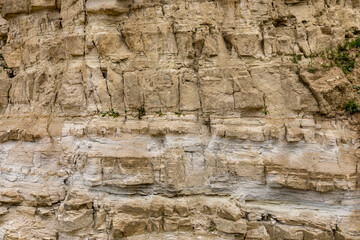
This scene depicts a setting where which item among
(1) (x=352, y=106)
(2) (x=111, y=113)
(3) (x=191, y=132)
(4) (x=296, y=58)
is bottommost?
(3) (x=191, y=132)

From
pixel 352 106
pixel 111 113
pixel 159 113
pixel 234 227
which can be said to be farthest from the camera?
pixel 111 113

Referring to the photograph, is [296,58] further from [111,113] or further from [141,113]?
[111,113]

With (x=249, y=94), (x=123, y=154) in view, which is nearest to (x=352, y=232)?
(x=249, y=94)

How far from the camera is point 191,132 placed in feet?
19.2

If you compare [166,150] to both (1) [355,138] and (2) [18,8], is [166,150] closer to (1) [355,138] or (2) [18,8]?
(1) [355,138]

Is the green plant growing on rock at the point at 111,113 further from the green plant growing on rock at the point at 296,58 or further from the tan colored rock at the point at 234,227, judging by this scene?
the green plant growing on rock at the point at 296,58

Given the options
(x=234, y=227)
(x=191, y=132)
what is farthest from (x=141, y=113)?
(x=234, y=227)

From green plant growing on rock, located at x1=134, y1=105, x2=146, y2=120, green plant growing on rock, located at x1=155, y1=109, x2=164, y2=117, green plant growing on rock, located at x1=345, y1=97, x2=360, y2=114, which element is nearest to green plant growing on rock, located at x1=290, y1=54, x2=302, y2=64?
green plant growing on rock, located at x1=345, y1=97, x2=360, y2=114

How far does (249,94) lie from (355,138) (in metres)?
2.44

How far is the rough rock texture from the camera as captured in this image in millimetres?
5543

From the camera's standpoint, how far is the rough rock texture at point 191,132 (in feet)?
18.2

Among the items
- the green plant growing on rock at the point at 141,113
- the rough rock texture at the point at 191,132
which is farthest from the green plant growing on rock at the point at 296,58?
the green plant growing on rock at the point at 141,113

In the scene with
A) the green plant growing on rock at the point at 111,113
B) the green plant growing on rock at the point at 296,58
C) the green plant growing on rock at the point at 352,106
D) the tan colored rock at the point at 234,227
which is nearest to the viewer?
the tan colored rock at the point at 234,227

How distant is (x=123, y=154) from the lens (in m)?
5.82
